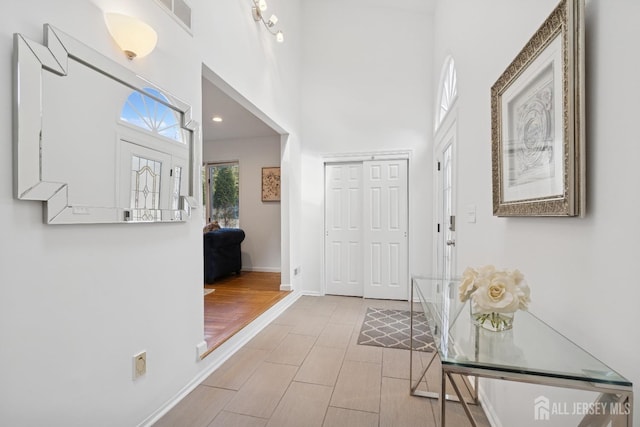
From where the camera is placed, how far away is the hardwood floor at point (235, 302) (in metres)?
2.53

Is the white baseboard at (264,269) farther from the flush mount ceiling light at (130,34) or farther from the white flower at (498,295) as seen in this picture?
the white flower at (498,295)

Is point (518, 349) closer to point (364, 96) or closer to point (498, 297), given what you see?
point (498, 297)

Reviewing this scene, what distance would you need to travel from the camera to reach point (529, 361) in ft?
2.66

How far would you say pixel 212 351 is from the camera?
218 centimetres

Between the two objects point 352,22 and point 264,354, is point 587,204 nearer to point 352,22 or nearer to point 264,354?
point 264,354

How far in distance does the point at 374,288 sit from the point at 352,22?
3850 millimetres

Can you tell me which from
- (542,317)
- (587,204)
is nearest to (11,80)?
(587,204)

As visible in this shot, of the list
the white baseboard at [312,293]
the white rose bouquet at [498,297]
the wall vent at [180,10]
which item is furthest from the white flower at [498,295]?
the white baseboard at [312,293]

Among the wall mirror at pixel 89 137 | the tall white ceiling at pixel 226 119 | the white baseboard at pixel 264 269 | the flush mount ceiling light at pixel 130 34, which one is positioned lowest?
the white baseboard at pixel 264 269

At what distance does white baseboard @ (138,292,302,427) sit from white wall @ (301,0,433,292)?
112cm

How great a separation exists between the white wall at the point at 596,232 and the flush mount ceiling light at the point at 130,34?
1.79 metres

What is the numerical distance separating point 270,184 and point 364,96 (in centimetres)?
235

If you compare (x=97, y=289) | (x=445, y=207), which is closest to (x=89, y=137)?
(x=97, y=289)

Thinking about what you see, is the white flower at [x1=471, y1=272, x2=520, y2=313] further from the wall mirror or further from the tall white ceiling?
the tall white ceiling
